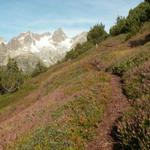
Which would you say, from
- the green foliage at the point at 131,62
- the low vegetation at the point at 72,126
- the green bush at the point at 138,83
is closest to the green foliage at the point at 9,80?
the green foliage at the point at 131,62

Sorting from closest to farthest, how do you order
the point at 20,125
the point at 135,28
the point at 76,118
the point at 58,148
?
the point at 58,148
the point at 76,118
the point at 20,125
the point at 135,28

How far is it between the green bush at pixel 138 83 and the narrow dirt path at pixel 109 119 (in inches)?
23.0

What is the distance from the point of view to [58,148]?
49.5 ft

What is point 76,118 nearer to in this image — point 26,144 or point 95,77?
point 26,144

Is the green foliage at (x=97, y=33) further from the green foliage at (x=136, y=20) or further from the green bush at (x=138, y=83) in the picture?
the green bush at (x=138, y=83)

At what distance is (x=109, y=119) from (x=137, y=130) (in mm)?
5215

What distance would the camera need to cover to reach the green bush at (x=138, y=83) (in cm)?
1916

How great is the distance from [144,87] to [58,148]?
6465 millimetres

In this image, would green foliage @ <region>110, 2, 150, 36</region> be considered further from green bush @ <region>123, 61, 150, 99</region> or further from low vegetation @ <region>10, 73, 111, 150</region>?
low vegetation @ <region>10, 73, 111, 150</region>

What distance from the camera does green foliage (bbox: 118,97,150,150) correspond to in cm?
1204

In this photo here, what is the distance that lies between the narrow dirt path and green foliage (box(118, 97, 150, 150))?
142cm

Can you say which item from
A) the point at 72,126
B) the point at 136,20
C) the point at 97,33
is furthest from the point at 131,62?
the point at 97,33

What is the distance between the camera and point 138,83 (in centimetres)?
2091

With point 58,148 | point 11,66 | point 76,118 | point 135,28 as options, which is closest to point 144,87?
point 76,118
